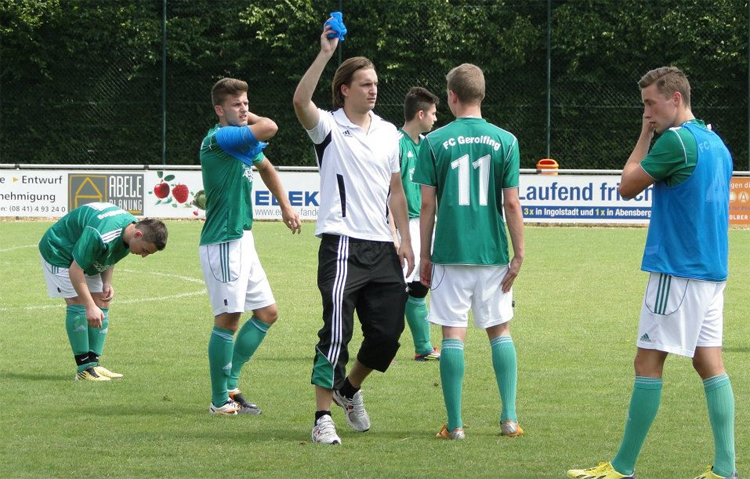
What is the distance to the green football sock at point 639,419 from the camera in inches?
224

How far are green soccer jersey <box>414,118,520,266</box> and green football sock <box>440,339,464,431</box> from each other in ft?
1.60

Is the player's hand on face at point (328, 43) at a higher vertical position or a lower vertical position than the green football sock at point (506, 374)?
higher

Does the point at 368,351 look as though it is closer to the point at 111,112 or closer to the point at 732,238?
the point at 732,238

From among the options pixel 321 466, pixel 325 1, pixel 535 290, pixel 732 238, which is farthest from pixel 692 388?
pixel 325 1

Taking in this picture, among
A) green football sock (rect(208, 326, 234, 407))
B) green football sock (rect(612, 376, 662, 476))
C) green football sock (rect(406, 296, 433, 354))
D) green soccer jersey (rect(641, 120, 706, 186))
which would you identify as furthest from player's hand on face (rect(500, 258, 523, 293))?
green football sock (rect(406, 296, 433, 354))

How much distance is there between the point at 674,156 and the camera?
217 inches

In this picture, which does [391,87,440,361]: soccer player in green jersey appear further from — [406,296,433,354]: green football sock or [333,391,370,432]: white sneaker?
[333,391,370,432]: white sneaker

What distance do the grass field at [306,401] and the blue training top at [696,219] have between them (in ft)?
3.54

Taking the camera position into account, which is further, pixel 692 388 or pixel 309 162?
pixel 309 162

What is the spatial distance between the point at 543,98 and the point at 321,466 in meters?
24.5

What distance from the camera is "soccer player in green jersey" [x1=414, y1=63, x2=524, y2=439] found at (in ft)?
21.8

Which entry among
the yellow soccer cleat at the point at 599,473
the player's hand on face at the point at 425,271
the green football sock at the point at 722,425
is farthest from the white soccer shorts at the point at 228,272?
the green football sock at the point at 722,425

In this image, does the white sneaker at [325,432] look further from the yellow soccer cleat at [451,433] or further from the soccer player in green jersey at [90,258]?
the soccer player in green jersey at [90,258]

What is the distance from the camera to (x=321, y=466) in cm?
608
